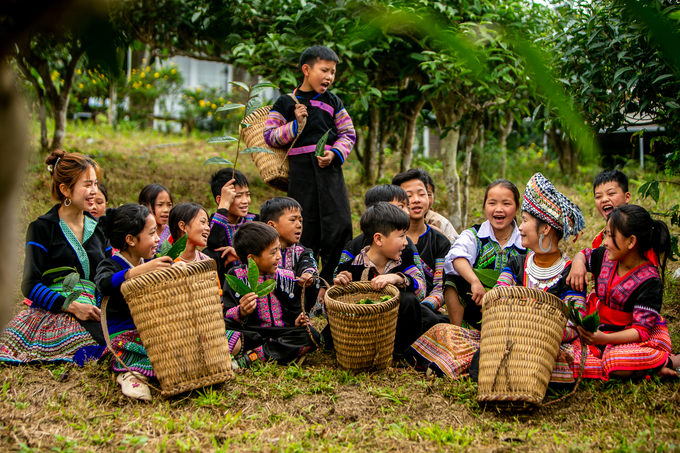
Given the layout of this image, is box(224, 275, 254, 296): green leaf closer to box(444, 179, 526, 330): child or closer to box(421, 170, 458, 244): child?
box(444, 179, 526, 330): child

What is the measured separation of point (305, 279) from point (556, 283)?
1361mm

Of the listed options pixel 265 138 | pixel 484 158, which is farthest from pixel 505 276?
pixel 484 158

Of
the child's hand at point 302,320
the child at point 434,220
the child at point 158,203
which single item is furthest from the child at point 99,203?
the child at point 434,220

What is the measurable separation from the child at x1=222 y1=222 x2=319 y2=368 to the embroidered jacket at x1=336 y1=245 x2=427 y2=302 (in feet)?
1.21

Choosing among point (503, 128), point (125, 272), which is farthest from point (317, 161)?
point (503, 128)

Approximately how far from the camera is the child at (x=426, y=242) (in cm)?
338

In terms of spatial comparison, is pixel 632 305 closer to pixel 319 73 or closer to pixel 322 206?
pixel 322 206

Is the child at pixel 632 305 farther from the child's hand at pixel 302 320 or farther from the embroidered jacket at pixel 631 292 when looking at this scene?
the child's hand at pixel 302 320

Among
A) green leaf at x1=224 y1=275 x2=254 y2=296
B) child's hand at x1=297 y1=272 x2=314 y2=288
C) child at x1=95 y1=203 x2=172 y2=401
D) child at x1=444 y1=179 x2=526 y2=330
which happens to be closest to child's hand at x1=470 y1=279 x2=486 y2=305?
child at x1=444 y1=179 x2=526 y2=330

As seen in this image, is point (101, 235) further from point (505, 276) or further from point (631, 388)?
point (631, 388)

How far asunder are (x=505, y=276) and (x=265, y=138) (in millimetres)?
2049

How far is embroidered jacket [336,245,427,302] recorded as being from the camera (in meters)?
3.12

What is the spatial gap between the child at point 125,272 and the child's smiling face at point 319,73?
160 cm

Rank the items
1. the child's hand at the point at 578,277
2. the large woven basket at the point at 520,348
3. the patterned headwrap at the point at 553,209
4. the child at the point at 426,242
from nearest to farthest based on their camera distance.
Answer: the large woven basket at the point at 520,348 → the child's hand at the point at 578,277 → the patterned headwrap at the point at 553,209 → the child at the point at 426,242
